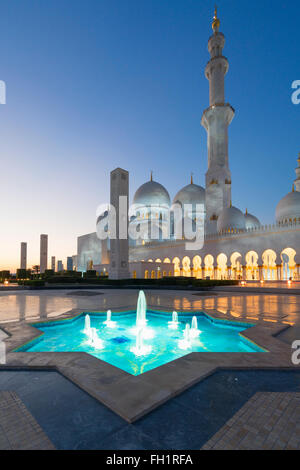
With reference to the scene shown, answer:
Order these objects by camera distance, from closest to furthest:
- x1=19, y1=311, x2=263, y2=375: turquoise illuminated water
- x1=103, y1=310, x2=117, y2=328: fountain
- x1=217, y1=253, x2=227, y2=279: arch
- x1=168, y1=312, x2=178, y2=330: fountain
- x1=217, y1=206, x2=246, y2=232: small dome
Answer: x1=19, y1=311, x2=263, y2=375: turquoise illuminated water, x1=168, y1=312, x2=178, y2=330: fountain, x1=103, y1=310, x2=117, y2=328: fountain, x1=217, y1=253, x2=227, y2=279: arch, x1=217, y1=206, x2=246, y2=232: small dome

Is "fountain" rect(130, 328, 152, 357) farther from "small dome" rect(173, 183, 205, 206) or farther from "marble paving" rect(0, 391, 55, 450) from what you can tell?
"small dome" rect(173, 183, 205, 206)

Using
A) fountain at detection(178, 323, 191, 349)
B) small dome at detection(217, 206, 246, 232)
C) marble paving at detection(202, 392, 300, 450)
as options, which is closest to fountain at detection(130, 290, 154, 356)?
fountain at detection(178, 323, 191, 349)

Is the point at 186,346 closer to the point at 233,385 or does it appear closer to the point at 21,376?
the point at 233,385

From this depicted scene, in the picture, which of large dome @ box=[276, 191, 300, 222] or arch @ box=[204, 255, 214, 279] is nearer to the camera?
large dome @ box=[276, 191, 300, 222]

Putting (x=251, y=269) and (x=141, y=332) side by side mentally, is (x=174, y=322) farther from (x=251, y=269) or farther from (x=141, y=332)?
(x=251, y=269)

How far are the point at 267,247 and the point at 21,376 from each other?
86.2 feet

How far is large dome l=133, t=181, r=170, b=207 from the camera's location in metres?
42.1

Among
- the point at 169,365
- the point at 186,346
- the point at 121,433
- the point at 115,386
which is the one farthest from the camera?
the point at 186,346

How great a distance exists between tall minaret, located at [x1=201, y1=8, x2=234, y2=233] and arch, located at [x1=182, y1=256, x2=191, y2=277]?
16.7 feet

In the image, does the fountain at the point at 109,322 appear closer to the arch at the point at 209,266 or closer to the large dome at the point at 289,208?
the arch at the point at 209,266

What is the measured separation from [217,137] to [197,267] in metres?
17.5

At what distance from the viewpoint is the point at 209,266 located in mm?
31047
